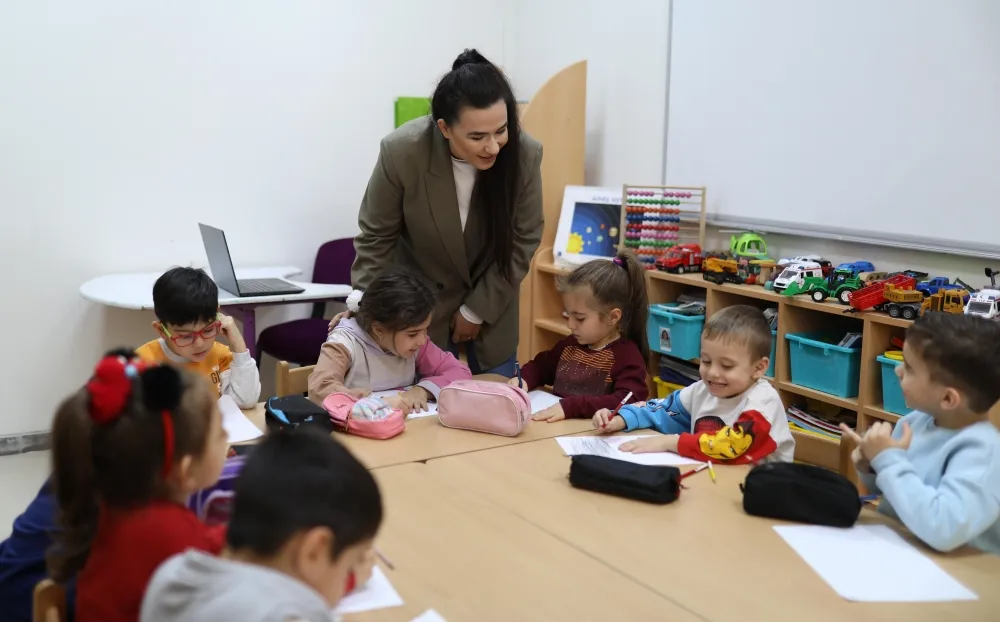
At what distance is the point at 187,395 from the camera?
1.30 meters

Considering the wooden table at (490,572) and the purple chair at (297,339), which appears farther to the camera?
the purple chair at (297,339)

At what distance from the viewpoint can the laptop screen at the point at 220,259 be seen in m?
3.57

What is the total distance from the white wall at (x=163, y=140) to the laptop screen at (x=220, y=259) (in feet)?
1.50

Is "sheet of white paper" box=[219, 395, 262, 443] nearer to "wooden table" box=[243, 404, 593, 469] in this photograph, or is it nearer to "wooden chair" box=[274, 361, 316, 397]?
"wooden table" box=[243, 404, 593, 469]

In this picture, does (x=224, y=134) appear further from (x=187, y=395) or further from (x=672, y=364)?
(x=187, y=395)

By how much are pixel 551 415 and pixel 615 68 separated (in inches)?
98.1

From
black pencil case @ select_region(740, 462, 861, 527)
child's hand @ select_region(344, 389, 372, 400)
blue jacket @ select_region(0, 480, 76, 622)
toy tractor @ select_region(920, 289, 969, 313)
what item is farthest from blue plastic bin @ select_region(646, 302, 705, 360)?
blue jacket @ select_region(0, 480, 76, 622)

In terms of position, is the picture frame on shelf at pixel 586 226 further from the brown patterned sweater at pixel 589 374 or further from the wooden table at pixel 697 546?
the wooden table at pixel 697 546

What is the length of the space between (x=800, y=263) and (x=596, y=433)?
4.40 feet

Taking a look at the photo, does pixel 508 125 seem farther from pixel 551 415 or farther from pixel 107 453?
pixel 107 453

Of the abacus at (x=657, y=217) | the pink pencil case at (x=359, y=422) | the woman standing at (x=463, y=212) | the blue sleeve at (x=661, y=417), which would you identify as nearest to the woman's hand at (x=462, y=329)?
the woman standing at (x=463, y=212)

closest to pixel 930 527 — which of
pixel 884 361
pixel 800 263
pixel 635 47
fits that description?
pixel 884 361

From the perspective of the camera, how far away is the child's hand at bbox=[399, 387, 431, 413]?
2.37 m

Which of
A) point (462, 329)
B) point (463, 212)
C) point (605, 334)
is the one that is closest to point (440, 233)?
point (463, 212)
